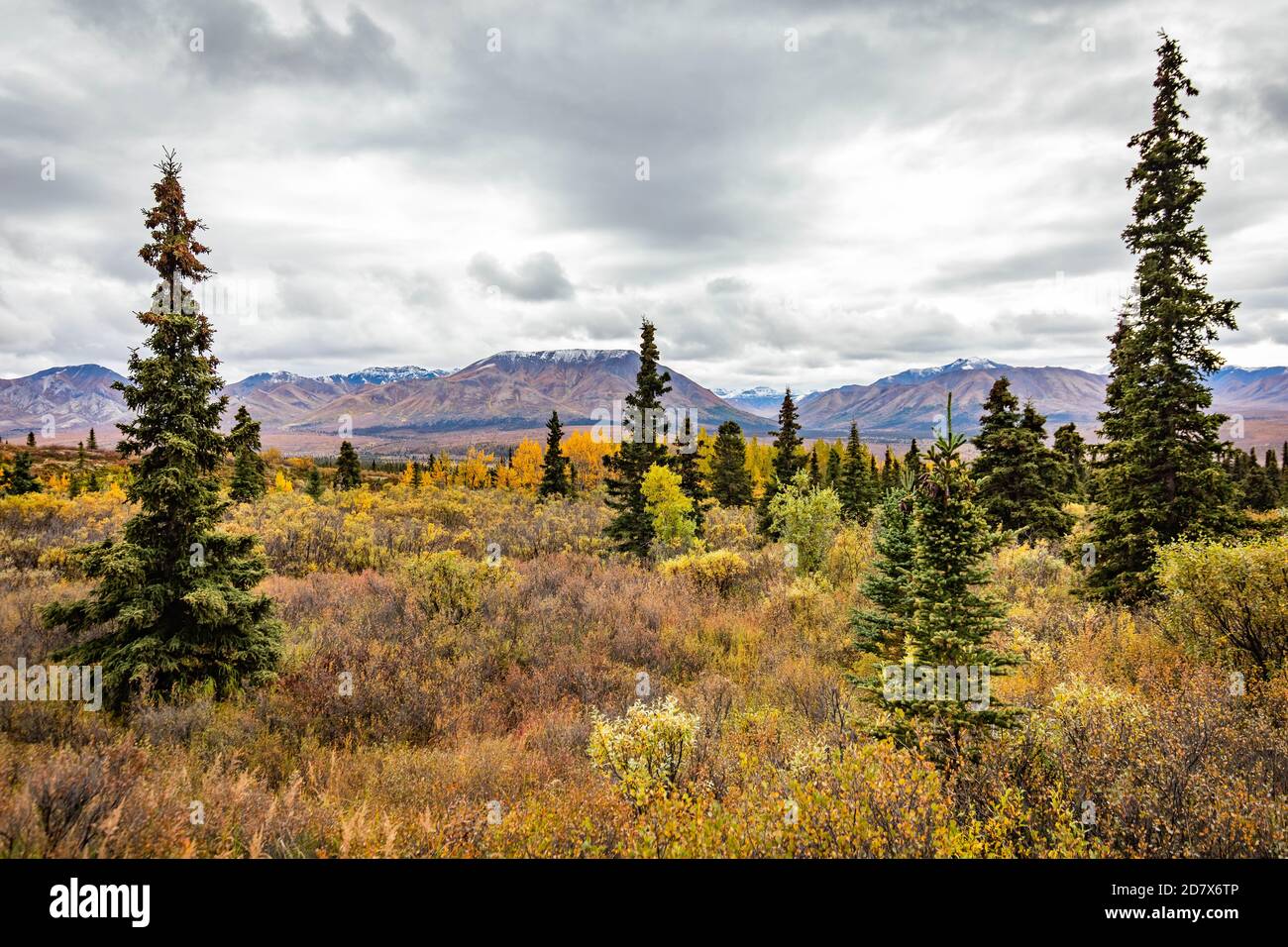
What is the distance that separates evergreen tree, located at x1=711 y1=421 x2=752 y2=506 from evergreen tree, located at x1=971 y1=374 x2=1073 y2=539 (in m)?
27.0

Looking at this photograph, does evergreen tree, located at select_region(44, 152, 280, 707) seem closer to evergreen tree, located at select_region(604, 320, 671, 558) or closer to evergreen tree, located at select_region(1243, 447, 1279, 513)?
evergreen tree, located at select_region(604, 320, 671, 558)

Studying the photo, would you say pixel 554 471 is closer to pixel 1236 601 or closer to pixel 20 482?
pixel 20 482

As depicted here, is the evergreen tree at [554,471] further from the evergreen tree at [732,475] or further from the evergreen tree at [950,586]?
the evergreen tree at [950,586]

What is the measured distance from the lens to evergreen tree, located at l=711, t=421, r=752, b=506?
5306cm

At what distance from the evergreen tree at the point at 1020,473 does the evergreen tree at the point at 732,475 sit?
27.0 metres

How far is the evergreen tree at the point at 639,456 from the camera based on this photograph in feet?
79.7

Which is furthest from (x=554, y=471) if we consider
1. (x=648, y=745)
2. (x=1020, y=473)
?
(x=648, y=745)

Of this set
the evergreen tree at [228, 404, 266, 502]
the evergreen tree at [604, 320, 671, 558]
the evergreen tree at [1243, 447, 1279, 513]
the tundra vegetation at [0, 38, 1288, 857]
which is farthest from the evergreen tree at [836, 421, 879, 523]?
the evergreen tree at [228, 404, 266, 502]

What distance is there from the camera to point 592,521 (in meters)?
32.2

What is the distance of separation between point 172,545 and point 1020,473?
102 feet

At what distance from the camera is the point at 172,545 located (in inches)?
319
